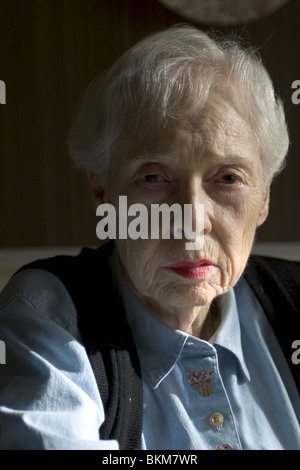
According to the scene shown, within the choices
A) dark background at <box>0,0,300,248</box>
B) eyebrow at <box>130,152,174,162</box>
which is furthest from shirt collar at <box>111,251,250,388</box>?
dark background at <box>0,0,300,248</box>

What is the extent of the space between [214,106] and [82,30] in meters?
1.05

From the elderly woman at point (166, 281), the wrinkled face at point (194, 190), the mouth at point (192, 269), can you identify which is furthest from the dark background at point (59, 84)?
the mouth at point (192, 269)

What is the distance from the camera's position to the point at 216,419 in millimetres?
1283

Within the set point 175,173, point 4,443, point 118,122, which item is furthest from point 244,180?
point 4,443

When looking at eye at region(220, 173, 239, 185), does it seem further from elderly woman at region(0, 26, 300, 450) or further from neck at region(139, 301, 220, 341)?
neck at region(139, 301, 220, 341)

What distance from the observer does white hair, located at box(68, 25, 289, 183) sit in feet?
4.09

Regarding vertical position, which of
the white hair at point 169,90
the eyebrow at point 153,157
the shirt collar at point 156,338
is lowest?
the shirt collar at point 156,338

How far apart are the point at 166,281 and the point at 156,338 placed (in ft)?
0.45

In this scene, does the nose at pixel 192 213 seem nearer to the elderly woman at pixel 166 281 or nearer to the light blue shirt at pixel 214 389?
the elderly woman at pixel 166 281

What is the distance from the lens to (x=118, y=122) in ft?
4.21

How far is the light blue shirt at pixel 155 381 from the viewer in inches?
42.9

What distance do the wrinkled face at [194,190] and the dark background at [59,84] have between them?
915mm

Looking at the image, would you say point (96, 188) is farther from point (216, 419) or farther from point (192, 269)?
point (216, 419)

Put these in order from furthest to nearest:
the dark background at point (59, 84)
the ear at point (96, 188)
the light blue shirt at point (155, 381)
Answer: the dark background at point (59, 84), the ear at point (96, 188), the light blue shirt at point (155, 381)
